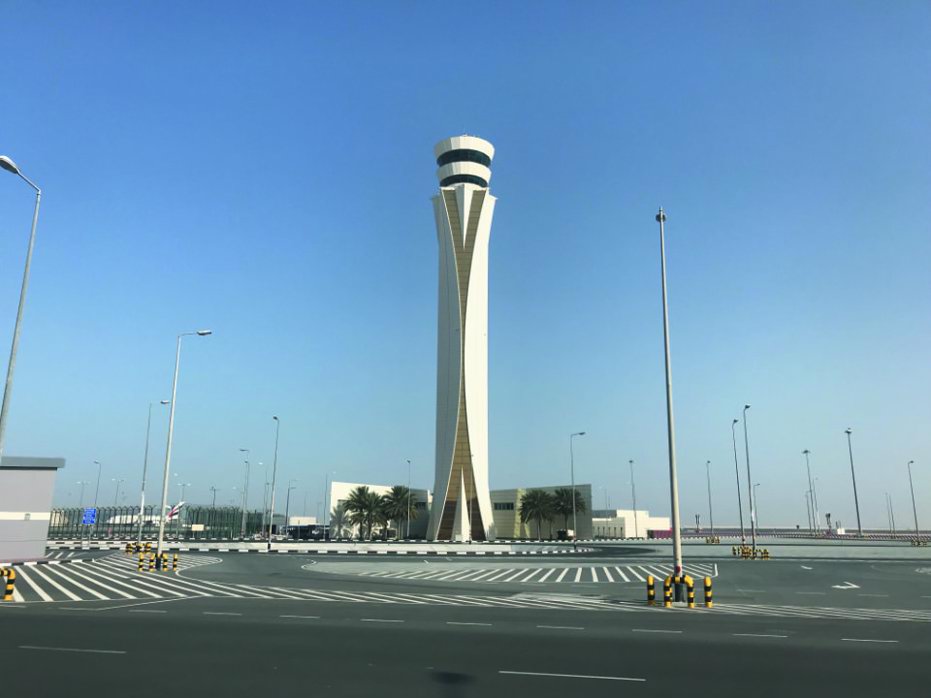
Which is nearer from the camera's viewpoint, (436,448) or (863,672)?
(863,672)

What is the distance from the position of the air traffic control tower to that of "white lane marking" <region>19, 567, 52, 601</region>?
55.6 meters

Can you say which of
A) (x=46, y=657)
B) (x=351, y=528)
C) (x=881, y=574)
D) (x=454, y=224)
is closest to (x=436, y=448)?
(x=351, y=528)

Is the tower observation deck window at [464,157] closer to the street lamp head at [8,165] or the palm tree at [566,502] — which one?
the palm tree at [566,502]

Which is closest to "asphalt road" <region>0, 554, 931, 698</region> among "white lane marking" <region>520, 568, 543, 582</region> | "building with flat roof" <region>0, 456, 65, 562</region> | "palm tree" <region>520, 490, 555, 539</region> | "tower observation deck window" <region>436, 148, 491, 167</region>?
"white lane marking" <region>520, 568, 543, 582</region>

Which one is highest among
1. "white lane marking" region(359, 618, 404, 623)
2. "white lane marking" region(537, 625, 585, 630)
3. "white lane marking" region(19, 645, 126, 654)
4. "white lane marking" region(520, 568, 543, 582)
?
"white lane marking" region(19, 645, 126, 654)

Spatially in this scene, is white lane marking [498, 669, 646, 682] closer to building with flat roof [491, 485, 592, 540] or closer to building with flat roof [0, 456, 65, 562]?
building with flat roof [0, 456, 65, 562]

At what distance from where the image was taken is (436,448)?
281 ft

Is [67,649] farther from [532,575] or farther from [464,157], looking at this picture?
[464,157]

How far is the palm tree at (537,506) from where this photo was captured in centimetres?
8594

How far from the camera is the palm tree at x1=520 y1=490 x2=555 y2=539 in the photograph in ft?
282

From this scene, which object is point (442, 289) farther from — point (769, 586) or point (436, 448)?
point (769, 586)

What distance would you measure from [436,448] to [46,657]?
2949 inches

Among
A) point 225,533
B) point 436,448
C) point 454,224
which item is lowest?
point 225,533

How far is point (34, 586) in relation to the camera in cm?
2497
